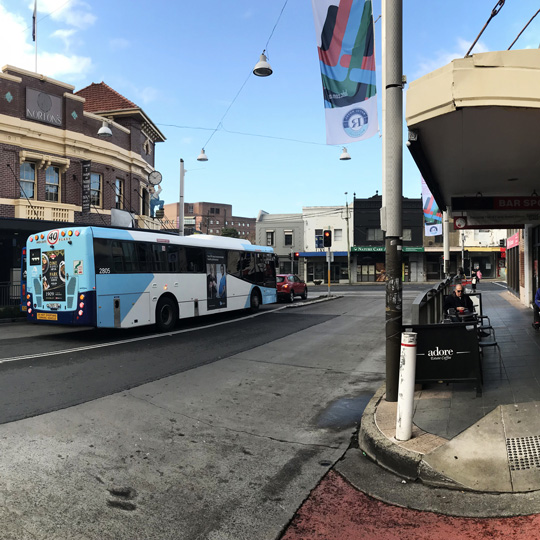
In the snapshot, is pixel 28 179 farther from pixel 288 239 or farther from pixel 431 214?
pixel 288 239

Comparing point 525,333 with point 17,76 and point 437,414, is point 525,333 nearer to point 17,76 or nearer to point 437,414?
point 437,414

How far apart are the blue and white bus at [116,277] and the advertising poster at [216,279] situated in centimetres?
4

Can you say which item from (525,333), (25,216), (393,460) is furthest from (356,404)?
(25,216)

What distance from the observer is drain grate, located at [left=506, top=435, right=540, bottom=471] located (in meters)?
3.90

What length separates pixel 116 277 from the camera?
11781 mm

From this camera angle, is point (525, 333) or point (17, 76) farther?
point (17, 76)

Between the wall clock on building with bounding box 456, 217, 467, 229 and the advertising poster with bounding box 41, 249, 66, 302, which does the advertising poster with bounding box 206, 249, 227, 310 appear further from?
the wall clock on building with bounding box 456, 217, 467, 229

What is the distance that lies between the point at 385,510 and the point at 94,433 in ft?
10.7

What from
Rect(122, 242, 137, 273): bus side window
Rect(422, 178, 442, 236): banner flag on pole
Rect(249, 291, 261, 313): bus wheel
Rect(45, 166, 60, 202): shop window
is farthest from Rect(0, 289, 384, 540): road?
Rect(45, 166, 60, 202): shop window

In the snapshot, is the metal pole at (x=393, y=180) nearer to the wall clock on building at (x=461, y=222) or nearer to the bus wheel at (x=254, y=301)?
the wall clock on building at (x=461, y=222)

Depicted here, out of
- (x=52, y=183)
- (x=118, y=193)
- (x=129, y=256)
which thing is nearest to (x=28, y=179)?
(x=52, y=183)

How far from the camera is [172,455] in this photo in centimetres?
454

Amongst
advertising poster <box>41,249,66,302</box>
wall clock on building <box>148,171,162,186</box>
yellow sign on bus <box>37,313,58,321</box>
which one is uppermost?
wall clock on building <box>148,171,162,186</box>

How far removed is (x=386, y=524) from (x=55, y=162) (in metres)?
22.7
